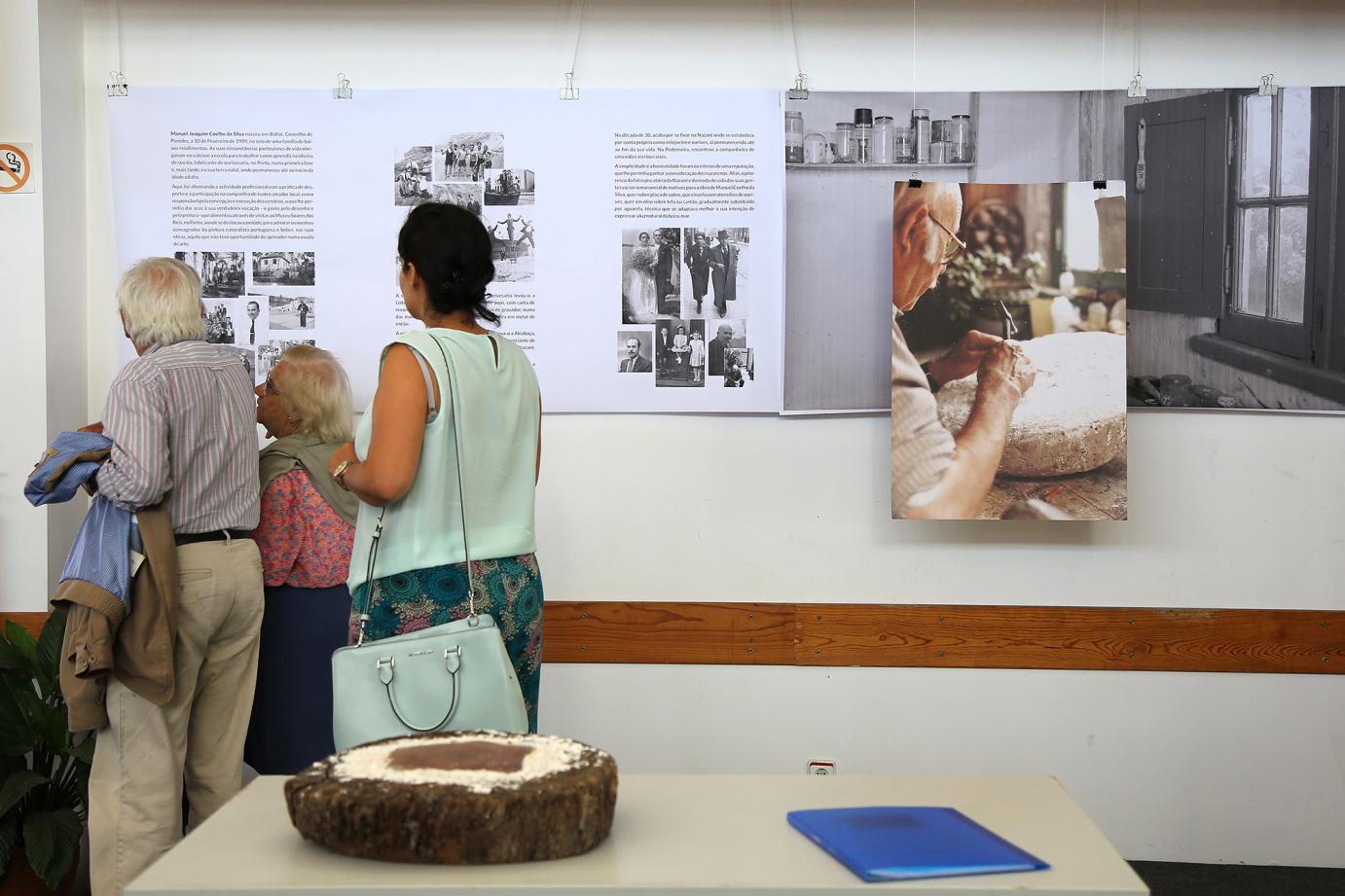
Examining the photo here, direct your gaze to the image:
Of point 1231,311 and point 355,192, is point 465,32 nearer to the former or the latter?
point 355,192

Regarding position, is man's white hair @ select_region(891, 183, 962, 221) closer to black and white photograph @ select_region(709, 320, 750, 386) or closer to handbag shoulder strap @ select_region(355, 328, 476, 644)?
black and white photograph @ select_region(709, 320, 750, 386)

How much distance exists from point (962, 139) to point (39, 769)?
3059mm

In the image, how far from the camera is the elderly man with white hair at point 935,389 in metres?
3.42

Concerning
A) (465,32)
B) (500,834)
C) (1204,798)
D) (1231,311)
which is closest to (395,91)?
(465,32)

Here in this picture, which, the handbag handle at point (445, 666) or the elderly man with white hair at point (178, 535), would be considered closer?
the handbag handle at point (445, 666)

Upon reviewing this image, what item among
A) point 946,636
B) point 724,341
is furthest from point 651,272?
point 946,636

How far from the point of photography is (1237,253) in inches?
141

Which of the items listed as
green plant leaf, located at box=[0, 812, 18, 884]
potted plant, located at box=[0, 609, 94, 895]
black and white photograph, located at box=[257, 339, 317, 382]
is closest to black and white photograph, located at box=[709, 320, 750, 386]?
black and white photograph, located at box=[257, 339, 317, 382]

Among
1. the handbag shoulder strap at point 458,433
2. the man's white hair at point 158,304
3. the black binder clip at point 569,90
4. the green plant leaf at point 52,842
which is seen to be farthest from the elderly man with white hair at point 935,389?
the green plant leaf at point 52,842

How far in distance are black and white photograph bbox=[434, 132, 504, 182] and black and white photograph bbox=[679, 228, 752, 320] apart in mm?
612

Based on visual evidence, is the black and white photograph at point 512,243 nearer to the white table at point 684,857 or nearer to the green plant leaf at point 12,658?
the green plant leaf at point 12,658

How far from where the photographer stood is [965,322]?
11.3ft

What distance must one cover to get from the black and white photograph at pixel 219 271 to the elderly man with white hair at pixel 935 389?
191 centimetres

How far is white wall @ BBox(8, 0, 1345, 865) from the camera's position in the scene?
3656 millimetres
